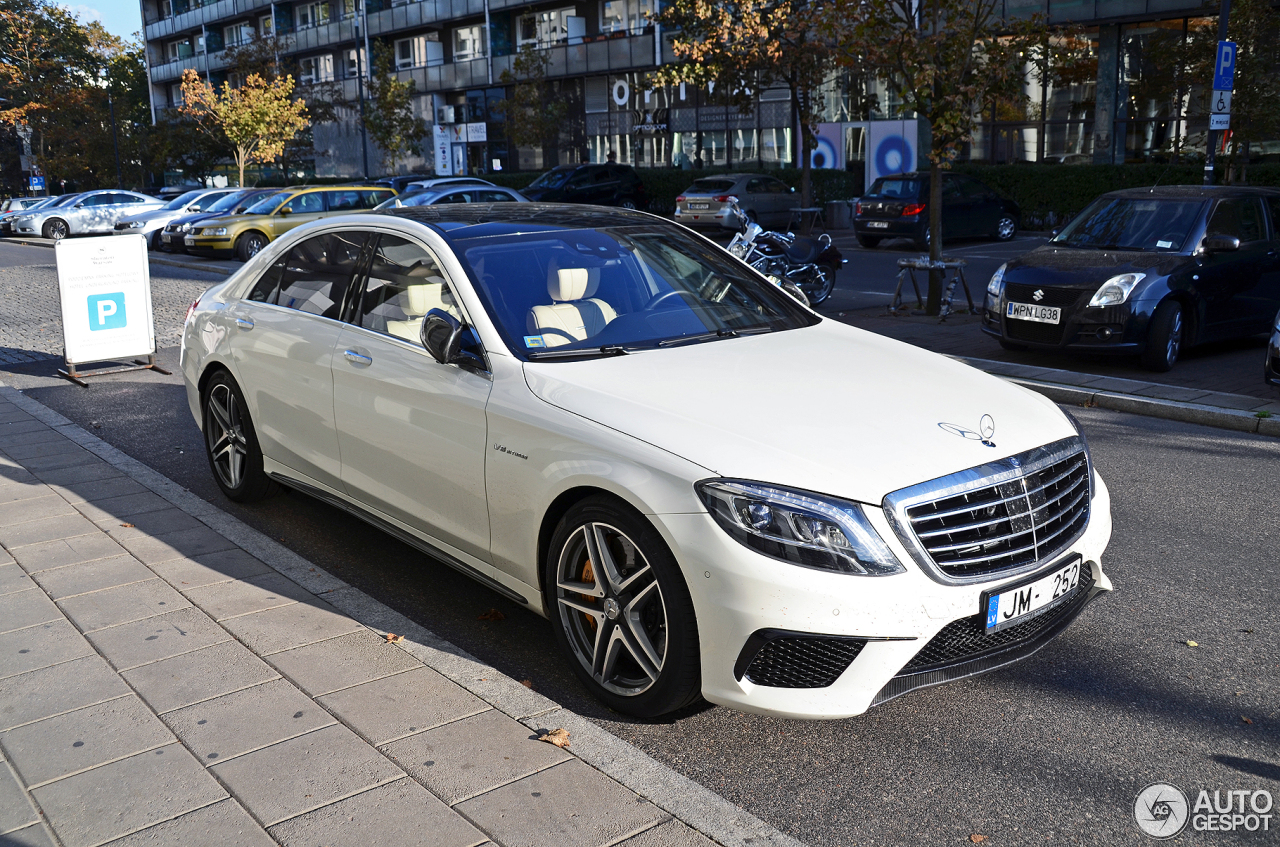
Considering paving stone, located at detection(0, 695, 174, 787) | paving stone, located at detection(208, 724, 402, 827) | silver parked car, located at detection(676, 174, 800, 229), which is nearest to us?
paving stone, located at detection(208, 724, 402, 827)

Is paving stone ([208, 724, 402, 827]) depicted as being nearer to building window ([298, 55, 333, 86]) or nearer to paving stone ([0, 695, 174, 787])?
Answer: paving stone ([0, 695, 174, 787])

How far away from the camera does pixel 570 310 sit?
14.4 feet

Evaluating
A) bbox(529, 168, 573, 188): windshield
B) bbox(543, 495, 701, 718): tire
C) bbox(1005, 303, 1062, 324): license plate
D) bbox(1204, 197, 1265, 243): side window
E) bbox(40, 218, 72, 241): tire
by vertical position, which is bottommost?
bbox(543, 495, 701, 718): tire

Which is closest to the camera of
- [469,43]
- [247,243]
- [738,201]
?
[247,243]

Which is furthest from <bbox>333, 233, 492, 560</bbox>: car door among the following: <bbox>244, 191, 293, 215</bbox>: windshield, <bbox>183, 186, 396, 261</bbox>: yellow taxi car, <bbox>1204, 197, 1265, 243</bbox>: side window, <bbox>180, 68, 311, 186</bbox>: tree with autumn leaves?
<bbox>180, 68, 311, 186</bbox>: tree with autumn leaves

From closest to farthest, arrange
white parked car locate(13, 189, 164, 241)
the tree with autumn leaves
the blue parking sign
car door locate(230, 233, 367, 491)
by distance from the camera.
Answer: car door locate(230, 233, 367, 491)
the blue parking sign
white parked car locate(13, 189, 164, 241)
the tree with autumn leaves

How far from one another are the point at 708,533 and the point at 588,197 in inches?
1233

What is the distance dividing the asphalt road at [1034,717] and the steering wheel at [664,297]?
53.8 inches

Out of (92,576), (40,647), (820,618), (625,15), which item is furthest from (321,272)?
(625,15)

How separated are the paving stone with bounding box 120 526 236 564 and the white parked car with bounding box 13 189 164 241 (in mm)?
33242

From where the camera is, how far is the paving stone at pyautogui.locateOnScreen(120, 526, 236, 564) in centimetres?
523

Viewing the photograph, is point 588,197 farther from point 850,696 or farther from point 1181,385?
point 850,696

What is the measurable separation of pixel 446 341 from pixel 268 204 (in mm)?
22904

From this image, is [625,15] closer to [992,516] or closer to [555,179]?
[555,179]
